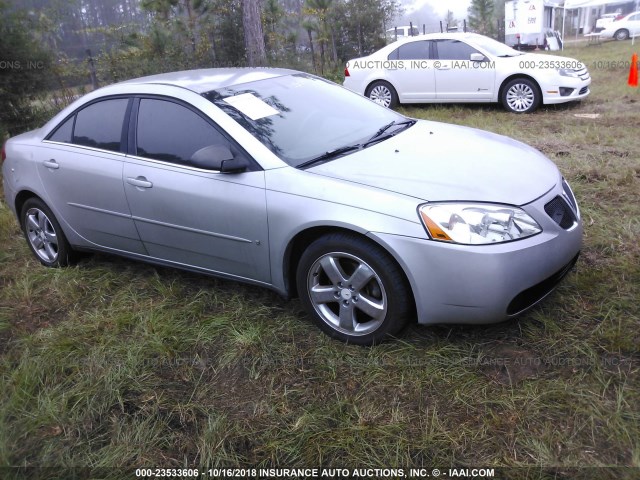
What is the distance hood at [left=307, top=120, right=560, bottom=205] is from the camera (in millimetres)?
2684

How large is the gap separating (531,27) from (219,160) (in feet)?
75.5

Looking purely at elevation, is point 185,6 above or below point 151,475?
above

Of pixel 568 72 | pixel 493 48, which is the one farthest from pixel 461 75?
pixel 568 72

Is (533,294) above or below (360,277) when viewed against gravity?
below

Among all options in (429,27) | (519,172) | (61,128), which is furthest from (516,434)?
(429,27)

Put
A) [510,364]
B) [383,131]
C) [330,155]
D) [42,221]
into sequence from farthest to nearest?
[42,221] < [383,131] < [330,155] < [510,364]

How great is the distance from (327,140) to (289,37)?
12036mm

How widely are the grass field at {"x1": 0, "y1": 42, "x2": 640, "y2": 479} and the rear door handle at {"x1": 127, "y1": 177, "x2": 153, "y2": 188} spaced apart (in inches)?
29.8

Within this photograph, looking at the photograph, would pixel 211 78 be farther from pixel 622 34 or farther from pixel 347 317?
pixel 622 34

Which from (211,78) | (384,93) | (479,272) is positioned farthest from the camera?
(384,93)

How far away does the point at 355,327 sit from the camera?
2.92 metres

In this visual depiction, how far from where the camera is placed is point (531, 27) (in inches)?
880

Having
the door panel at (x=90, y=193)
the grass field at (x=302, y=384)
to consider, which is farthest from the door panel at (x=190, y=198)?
the grass field at (x=302, y=384)

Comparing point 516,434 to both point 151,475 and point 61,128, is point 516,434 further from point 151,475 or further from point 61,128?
point 61,128
